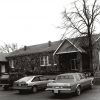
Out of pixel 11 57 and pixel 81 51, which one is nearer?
pixel 81 51

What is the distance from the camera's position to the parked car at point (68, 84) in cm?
1491

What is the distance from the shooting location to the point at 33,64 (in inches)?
1550

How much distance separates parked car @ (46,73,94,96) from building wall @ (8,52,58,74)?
17468 mm

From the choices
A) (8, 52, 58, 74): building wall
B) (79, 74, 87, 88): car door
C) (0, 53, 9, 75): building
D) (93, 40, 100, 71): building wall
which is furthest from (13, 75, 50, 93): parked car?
(0, 53, 9, 75): building

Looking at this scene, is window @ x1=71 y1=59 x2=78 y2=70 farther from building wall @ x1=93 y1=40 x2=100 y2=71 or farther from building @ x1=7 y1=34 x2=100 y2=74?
building wall @ x1=93 y1=40 x2=100 y2=71

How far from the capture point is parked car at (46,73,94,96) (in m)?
14.9

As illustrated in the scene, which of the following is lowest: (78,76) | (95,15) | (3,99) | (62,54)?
(3,99)

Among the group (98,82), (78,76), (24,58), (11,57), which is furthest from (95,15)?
(11,57)

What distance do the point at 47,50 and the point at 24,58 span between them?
6.06 m

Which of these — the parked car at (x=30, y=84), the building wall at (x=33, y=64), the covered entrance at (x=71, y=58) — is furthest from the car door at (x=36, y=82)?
the building wall at (x=33, y=64)

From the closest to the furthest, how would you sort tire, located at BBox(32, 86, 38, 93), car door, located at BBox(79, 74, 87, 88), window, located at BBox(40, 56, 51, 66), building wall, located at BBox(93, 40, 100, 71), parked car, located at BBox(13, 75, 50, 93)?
1. car door, located at BBox(79, 74, 87, 88)
2. parked car, located at BBox(13, 75, 50, 93)
3. tire, located at BBox(32, 86, 38, 93)
4. building wall, located at BBox(93, 40, 100, 71)
5. window, located at BBox(40, 56, 51, 66)

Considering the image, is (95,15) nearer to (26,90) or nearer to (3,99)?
(26,90)

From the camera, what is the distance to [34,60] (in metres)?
39.2

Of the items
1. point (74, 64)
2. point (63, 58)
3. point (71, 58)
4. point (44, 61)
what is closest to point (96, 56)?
point (74, 64)
